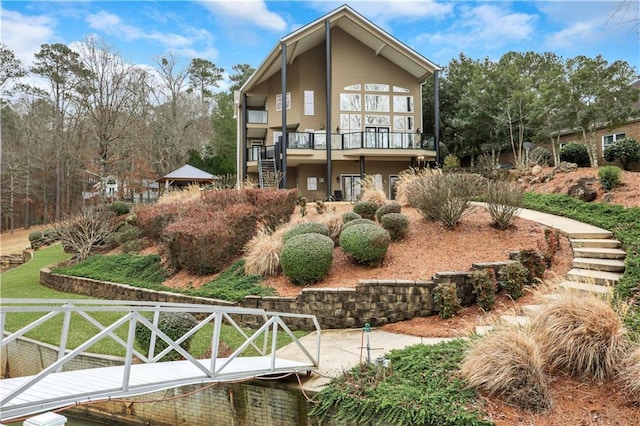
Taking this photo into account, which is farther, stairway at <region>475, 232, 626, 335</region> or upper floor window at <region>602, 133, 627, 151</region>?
upper floor window at <region>602, 133, 627, 151</region>

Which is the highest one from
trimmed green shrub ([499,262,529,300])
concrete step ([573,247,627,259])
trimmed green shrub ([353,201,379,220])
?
trimmed green shrub ([353,201,379,220])

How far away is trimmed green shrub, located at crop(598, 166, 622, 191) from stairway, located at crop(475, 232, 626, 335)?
382 cm

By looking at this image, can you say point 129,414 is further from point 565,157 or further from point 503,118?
point 503,118

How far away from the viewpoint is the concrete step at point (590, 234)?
860 centimetres

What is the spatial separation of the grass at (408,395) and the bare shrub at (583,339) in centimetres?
101

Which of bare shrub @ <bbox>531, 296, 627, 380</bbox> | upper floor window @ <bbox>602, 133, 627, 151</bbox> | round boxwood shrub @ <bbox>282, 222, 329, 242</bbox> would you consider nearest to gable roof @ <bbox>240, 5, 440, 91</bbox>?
upper floor window @ <bbox>602, 133, 627, 151</bbox>

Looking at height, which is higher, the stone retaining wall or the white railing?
the white railing

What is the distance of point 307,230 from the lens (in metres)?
9.77

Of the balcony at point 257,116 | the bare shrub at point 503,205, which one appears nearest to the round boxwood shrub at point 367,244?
the bare shrub at point 503,205

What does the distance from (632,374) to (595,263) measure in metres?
3.99

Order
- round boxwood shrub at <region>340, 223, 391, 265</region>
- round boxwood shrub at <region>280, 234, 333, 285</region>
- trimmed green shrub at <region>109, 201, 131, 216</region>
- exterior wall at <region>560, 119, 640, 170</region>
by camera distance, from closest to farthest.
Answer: round boxwood shrub at <region>280, 234, 333, 285</region> < round boxwood shrub at <region>340, 223, 391, 265</region> < exterior wall at <region>560, 119, 640, 170</region> < trimmed green shrub at <region>109, 201, 131, 216</region>

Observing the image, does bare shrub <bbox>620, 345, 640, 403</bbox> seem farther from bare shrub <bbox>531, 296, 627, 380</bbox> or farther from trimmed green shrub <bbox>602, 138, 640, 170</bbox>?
trimmed green shrub <bbox>602, 138, 640, 170</bbox>

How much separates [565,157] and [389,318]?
48.3ft

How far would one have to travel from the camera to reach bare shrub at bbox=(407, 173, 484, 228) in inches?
385
